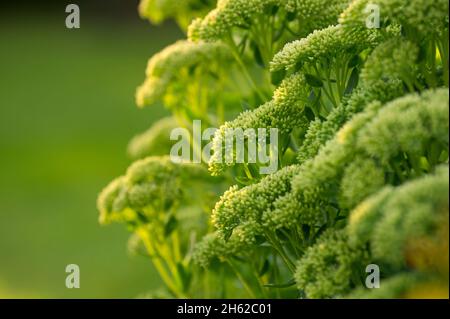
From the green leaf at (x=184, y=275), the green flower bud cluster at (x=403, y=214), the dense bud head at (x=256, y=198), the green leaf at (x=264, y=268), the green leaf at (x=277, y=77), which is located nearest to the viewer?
the green flower bud cluster at (x=403, y=214)

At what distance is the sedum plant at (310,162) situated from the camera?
1.59 metres

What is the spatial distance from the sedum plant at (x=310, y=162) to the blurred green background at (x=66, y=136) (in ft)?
6.04

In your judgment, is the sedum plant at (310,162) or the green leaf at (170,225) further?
the green leaf at (170,225)

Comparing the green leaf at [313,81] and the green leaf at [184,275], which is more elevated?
the green leaf at [313,81]

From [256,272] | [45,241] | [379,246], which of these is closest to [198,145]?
[256,272]

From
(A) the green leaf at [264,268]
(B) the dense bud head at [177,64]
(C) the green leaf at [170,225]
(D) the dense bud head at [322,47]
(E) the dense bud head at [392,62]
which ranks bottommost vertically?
(A) the green leaf at [264,268]

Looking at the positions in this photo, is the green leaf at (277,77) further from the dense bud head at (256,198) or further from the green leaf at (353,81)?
the dense bud head at (256,198)

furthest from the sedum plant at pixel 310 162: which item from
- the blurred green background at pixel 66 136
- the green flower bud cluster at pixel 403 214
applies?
the blurred green background at pixel 66 136

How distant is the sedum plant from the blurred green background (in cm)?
184

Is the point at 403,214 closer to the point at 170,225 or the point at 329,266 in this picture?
the point at 329,266

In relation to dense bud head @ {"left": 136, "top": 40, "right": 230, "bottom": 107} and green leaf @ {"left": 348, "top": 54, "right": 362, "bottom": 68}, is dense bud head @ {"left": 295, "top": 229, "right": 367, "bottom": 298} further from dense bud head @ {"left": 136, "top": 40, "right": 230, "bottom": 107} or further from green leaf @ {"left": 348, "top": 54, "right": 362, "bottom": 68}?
dense bud head @ {"left": 136, "top": 40, "right": 230, "bottom": 107}

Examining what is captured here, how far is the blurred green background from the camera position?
5.02 meters

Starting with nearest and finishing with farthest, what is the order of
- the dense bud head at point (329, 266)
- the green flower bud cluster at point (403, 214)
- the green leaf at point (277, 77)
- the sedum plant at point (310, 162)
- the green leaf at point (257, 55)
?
the green flower bud cluster at point (403, 214) → the sedum plant at point (310, 162) → the dense bud head at point (329, 266) → the green leaf at point (277, 77) → the green leaf at point (257, 55)

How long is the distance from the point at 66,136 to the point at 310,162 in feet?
20.6
